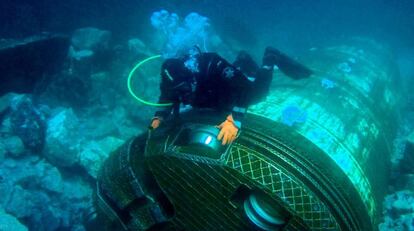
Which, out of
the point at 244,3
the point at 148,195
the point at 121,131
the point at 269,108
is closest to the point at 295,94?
the point at 269,108

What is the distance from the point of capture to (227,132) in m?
3.17

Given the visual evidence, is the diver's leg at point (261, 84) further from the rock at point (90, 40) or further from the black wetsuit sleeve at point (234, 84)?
the rock at point (90, 40)

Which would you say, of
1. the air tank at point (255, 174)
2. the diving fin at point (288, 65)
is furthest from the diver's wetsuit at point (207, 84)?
the diving fin at point (288, 65)

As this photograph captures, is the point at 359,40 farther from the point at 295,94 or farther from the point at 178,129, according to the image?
the point at 178,129

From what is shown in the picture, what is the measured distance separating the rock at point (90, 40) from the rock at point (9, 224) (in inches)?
228

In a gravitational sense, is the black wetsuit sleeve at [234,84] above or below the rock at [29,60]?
above

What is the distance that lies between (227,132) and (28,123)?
16.2 ft

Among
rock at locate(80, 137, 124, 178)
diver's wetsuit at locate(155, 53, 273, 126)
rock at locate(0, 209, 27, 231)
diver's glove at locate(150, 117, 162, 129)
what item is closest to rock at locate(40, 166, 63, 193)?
rock at locate(80, 137, 124, 178)

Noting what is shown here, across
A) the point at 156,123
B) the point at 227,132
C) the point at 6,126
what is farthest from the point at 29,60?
the point at 227,132

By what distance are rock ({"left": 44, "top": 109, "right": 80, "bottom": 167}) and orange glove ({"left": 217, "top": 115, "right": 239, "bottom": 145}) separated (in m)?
3.97

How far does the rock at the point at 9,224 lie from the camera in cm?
420

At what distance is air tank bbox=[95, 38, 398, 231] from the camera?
9.88 feet

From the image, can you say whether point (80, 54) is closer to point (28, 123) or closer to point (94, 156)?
point (28, 123)

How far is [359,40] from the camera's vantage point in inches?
333
